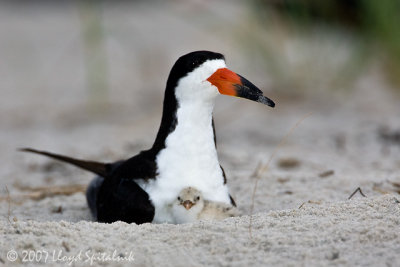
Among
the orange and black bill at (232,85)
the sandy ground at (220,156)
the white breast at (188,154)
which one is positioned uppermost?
the orange and black bill at (232,85)

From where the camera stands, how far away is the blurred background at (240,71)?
202 inches

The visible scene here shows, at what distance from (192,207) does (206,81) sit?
0.51m

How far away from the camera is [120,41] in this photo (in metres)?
9.43

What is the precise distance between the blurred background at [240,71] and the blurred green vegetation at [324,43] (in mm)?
14

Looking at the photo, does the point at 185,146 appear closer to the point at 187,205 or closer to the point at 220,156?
the point at 187,205

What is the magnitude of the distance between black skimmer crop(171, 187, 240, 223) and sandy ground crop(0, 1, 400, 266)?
0.15 meters

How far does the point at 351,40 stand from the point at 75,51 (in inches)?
153

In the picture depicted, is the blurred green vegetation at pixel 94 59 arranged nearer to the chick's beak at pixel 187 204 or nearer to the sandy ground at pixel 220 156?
the sandy ground at pixel 220 156

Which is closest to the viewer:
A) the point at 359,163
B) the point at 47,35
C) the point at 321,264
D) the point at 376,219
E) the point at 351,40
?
the point at 321,264

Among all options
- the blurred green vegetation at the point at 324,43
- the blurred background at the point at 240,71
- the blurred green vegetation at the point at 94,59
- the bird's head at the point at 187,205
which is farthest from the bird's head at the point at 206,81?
the blurred green vegetation at the point at 324,43

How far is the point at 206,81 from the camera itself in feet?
8.86

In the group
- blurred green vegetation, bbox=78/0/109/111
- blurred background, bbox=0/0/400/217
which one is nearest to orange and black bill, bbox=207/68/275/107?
blurred background, bbox=0/0/400/217

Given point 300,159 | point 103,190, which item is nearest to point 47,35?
point 300,159

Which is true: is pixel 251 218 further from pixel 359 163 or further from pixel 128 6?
pixel 128 6
